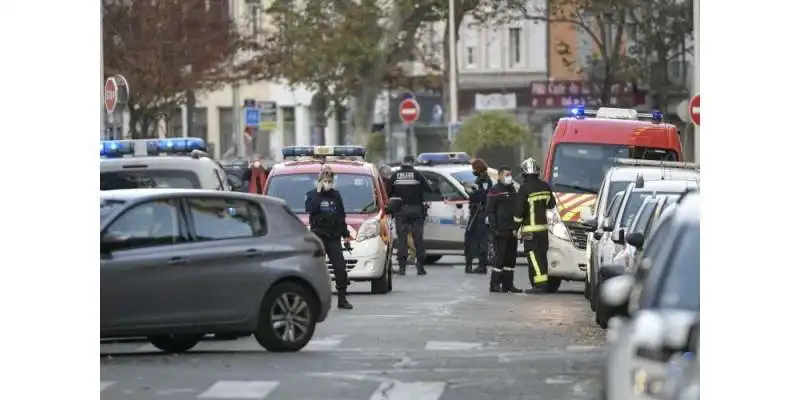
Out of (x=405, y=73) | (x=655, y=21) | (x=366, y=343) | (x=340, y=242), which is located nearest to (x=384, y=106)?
(x=405, y=73)

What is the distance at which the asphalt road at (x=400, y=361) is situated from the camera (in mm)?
15547

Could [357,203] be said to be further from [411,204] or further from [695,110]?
[695,110]

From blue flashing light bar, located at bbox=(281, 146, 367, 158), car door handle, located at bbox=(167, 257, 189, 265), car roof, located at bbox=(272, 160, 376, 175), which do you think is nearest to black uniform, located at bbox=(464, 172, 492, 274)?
blue flashing light bar, located at bbox=(281, 146, 367, 158)

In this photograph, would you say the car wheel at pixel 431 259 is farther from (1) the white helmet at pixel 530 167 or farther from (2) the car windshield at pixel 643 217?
(2) the car windshield at pixel 643 217

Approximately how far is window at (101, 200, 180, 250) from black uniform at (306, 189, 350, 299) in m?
5.78

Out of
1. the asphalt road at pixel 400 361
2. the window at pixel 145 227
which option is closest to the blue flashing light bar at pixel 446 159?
the asphalt road at pixel 400 361

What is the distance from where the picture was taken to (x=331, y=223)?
77.8 ft

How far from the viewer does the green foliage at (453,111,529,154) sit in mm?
61031

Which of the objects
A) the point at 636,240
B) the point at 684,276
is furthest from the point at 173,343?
the point at 684,276

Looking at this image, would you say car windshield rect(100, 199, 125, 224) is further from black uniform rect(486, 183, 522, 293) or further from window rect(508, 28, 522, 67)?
window rect(508, 28, 522, 67)

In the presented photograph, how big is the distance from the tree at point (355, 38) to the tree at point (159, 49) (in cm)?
249

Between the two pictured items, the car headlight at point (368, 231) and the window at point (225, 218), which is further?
the car headlight at point (368, 231)

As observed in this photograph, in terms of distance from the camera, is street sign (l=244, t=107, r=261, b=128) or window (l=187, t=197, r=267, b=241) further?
street sign (l=244, t=107, r=261, b=128)
